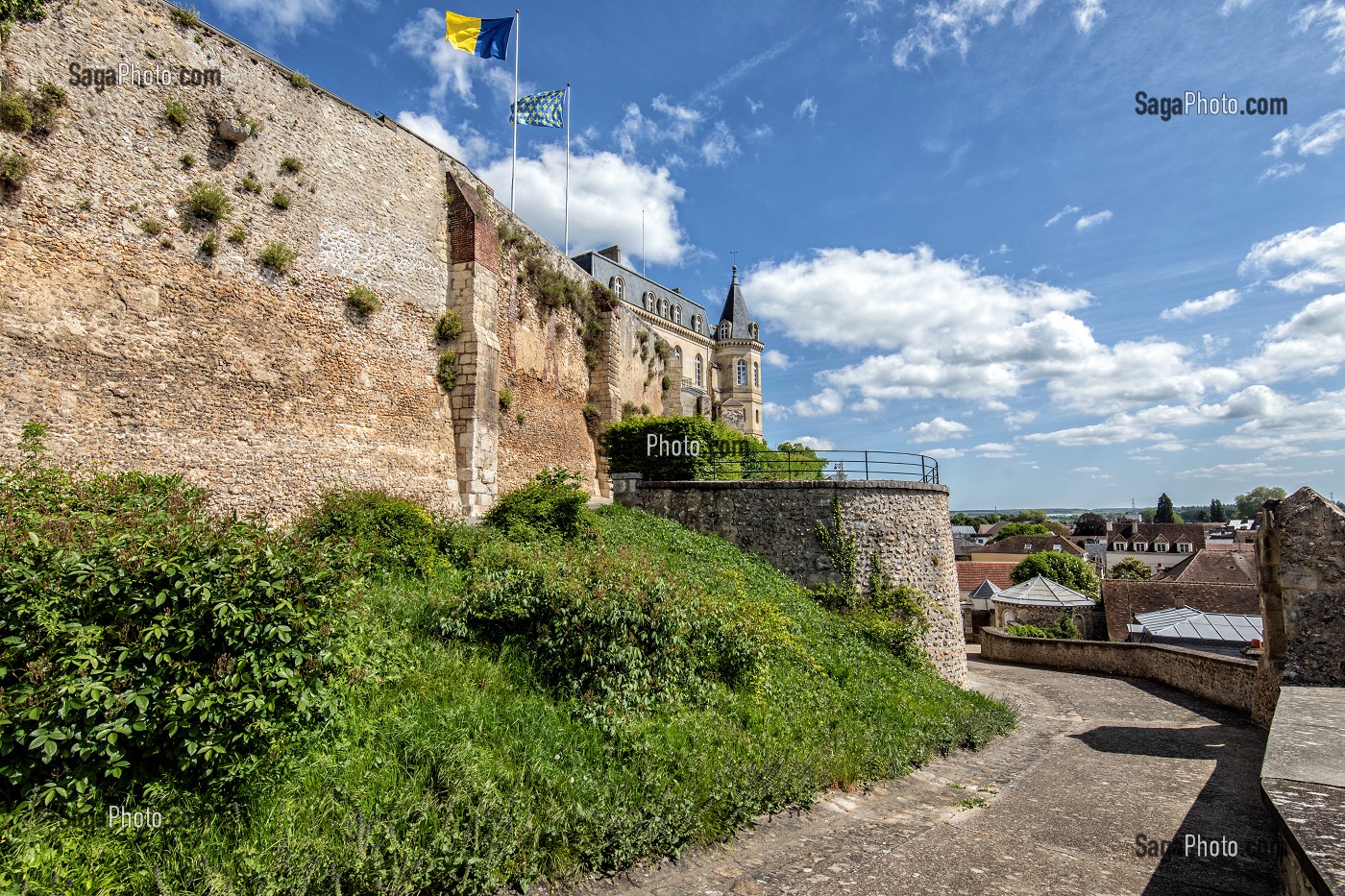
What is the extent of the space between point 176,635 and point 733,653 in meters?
6.09

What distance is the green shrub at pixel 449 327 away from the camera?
14820 mm

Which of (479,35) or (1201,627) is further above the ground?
(479,35)

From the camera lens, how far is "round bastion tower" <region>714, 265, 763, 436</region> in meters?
50.4

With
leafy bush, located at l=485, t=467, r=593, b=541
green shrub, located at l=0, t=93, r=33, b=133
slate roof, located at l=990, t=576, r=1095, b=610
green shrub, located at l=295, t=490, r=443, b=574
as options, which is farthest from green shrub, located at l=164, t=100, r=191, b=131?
slate roof, located at l=990, t=576, r=1095, b=610

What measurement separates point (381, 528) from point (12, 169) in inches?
250

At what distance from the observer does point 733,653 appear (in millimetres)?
8812

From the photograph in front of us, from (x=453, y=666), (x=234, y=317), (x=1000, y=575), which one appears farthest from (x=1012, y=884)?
(x=1000, y=575)

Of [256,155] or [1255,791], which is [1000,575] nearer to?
[1255,791]

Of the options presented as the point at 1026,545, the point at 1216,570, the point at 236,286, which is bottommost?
the point at 1026,545

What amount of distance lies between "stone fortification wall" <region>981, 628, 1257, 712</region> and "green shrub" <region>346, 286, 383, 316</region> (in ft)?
58.9

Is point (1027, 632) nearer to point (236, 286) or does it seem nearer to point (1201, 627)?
point (1201, 627)

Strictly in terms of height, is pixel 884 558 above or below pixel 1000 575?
above

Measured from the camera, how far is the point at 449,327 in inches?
584

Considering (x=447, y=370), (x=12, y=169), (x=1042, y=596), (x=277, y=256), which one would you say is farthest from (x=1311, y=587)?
(x=1042, y=596)
